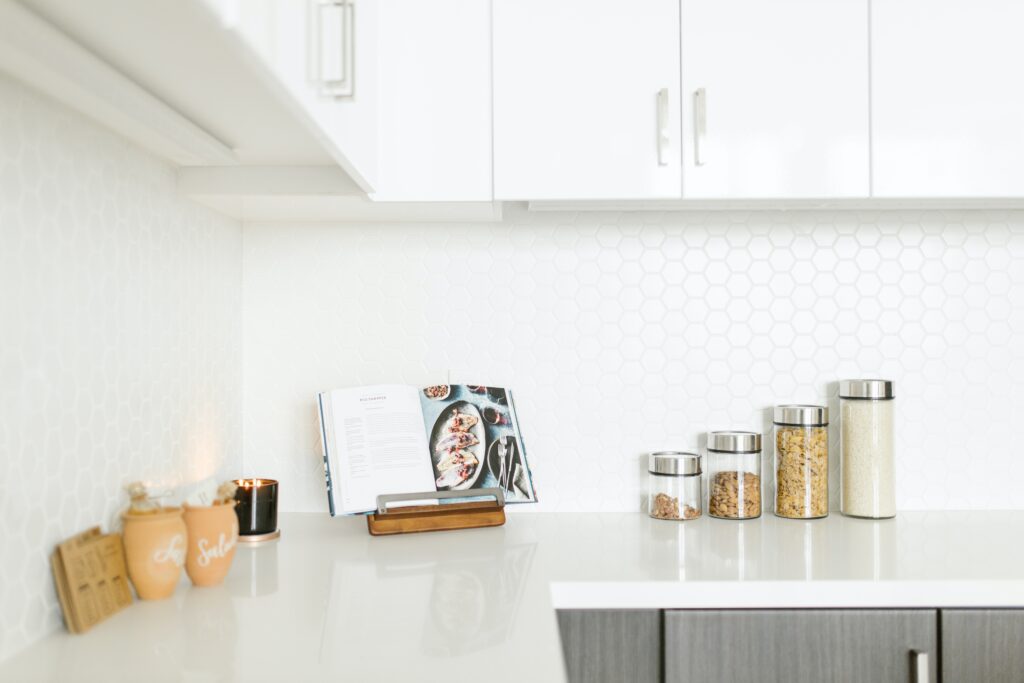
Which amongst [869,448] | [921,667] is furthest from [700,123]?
[921,667]

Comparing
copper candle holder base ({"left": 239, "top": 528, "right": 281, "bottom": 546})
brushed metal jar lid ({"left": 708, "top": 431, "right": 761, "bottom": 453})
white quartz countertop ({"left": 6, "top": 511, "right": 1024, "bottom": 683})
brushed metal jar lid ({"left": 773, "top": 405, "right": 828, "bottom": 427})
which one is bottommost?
white quartz countertop ({"left": 6, "top": 511, "right": 1024, "bottom": 683})

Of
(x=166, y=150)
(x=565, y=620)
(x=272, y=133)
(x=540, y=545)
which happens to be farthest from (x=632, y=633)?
(x=166, y=150)

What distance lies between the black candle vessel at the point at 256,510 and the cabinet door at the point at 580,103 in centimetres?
77

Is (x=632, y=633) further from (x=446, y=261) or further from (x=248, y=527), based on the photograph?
(x=446, y=261)

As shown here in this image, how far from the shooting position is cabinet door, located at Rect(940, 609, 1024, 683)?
1.35 m

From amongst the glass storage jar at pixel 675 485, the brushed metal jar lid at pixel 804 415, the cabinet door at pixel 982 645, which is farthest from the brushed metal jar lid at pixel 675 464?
the cabinet door at pixel 982 645

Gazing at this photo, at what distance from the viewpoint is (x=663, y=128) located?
1.60 m

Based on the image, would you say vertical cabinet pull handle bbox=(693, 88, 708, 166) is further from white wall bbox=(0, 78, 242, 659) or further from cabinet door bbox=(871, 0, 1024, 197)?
white wall bbox=(0, 78, 242, 659)

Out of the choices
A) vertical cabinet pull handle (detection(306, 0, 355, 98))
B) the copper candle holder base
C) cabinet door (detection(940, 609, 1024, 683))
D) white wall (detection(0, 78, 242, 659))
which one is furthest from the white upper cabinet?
cabinet door (detection(940, 609, 1024, 683))

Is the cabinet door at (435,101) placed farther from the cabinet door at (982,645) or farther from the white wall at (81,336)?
the cabinet door at (982,645)

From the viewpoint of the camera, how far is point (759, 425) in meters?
1.98

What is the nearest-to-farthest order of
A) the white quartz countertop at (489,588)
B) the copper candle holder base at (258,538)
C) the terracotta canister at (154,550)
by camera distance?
the white quartz countertop at (489,588)
the terracotta canister at (154,550)
the copper candle holder base at (258,538)

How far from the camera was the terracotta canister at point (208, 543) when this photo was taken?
128 centimetres

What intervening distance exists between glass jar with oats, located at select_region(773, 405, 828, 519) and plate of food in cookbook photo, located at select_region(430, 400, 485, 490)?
2.30 ft
